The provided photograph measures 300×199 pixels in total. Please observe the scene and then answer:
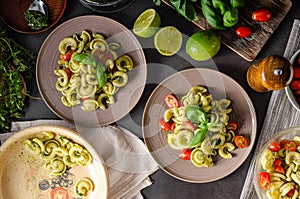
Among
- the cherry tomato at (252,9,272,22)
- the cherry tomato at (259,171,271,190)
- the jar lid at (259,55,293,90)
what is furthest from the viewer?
the cherry tomato at (252,9,272,22)

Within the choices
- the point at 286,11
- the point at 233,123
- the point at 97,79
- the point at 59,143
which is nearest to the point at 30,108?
the point at 59,143

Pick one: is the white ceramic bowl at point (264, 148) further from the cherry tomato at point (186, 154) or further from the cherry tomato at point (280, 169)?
the cherry tomato at point (186, 154)

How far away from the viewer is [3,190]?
3.10m

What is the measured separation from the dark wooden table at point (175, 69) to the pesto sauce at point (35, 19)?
11 cm

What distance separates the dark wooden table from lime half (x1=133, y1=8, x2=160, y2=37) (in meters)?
0.08

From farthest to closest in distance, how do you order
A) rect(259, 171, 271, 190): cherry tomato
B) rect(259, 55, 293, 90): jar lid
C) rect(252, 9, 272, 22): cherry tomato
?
rect(252, 9, 272, 22): cherry tomato
rect(259, 171, 271, 190): cherry tomato
rect(259, 55, 293, 90): jar lid

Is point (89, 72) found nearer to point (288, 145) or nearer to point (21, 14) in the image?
point (21, 14)

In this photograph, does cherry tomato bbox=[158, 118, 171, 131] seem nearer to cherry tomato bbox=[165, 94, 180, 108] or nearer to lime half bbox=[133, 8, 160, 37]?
cherry tomato bbox=[165, 94, 180, 108]

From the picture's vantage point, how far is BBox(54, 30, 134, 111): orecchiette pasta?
2.99m

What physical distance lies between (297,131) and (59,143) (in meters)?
1.38

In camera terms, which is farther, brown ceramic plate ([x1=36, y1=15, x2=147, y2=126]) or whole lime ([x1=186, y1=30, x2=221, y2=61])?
brown ceramic plate ([x1=36, y1=15, x2=147, y2=126])

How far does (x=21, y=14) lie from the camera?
3078 millimetres

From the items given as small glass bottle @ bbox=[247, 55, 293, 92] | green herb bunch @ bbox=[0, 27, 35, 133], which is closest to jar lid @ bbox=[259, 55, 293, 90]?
small glass bottle @ bbox=[247, 55, 293, 92]

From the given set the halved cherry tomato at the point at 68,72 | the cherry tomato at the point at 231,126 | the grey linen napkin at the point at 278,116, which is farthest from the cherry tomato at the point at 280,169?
the halved cherry tomato at the point at 68,72
